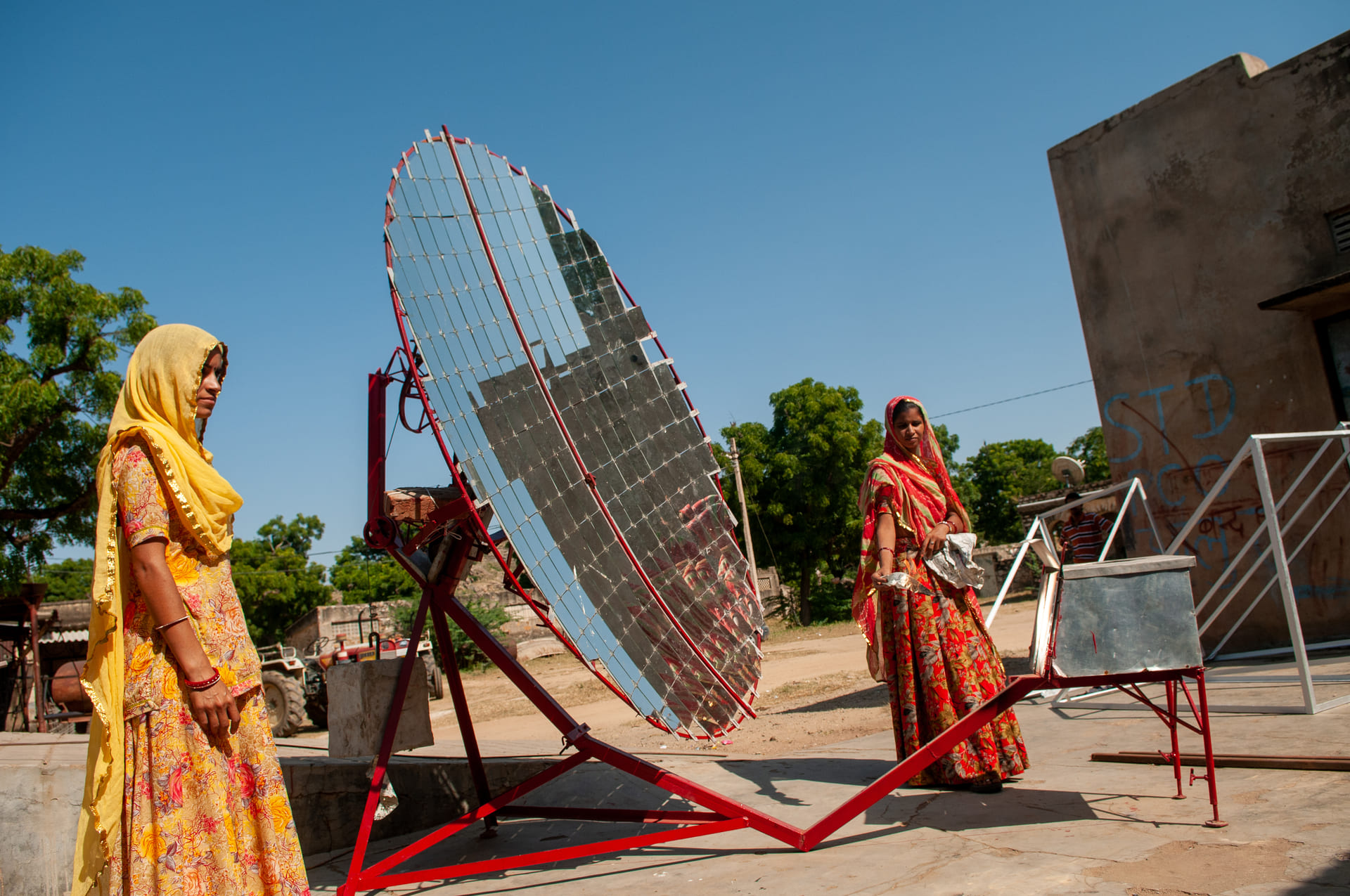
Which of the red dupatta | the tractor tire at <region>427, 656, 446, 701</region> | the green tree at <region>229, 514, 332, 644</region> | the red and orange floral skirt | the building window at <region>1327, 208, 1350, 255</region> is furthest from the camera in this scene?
the green tree at <region>229, 514, 332, 644</region>

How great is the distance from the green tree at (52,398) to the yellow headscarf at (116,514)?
623 inches

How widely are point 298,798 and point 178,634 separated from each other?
102 inches

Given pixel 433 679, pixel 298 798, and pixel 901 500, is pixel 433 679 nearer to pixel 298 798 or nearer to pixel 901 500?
pixel 298 798

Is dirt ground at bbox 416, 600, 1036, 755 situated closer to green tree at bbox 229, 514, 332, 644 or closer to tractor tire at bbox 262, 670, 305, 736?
tractor tire at bbox 262, 670, 305, 736

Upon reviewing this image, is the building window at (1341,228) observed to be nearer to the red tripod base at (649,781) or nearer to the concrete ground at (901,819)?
the concrete ground at (901,819)

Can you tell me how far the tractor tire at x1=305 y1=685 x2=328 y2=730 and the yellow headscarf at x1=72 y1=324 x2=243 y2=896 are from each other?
13405mm

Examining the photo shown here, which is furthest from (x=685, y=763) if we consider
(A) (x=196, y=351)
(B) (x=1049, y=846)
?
(A) (x=196, y=351)

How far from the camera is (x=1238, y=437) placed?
27.0 feet

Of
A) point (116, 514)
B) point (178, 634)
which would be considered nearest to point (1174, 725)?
point (178, 634)

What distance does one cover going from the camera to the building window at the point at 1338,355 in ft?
25.5

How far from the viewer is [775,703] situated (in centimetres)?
1058

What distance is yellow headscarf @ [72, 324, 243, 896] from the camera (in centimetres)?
248

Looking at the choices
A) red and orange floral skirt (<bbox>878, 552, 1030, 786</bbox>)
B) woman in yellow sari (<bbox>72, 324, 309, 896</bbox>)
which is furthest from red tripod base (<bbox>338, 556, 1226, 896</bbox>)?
woman in yellow sari (<bbox>72, 324, 309, 896</bbox>)

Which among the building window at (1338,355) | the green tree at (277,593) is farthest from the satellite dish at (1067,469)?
the green tree at (277,593)
